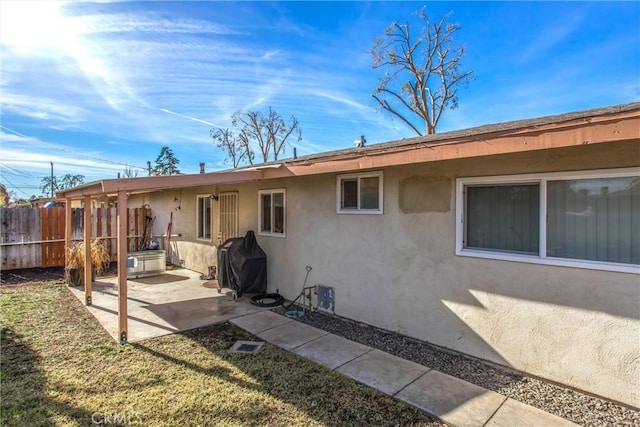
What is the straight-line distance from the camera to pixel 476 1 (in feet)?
36.0

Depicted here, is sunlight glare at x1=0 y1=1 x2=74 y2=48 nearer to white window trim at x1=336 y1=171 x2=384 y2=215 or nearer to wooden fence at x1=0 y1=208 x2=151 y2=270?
wooden fence at x1=0 y1=208 x2=151 y2=270

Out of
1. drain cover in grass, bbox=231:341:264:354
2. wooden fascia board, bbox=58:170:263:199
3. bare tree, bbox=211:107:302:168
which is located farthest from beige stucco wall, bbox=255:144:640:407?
bare tree, bbox=211:107:302:168

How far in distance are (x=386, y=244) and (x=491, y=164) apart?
194 cm

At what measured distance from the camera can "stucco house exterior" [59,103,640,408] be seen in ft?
10.4

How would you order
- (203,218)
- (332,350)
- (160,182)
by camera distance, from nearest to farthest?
(332,350), (160,182), (203,218)

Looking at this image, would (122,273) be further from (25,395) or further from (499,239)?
(499,239)

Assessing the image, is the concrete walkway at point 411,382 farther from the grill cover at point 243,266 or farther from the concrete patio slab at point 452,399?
the grill cover at point 243,266

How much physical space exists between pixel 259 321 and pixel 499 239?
4.09 m

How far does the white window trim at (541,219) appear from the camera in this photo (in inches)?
126

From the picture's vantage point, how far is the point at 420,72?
19641 millimetres

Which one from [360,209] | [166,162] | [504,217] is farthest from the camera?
[166,162]

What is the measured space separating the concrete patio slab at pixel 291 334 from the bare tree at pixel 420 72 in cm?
1750

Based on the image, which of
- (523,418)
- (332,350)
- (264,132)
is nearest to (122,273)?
(332,350)

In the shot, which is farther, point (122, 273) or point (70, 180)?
point (70, 180)
